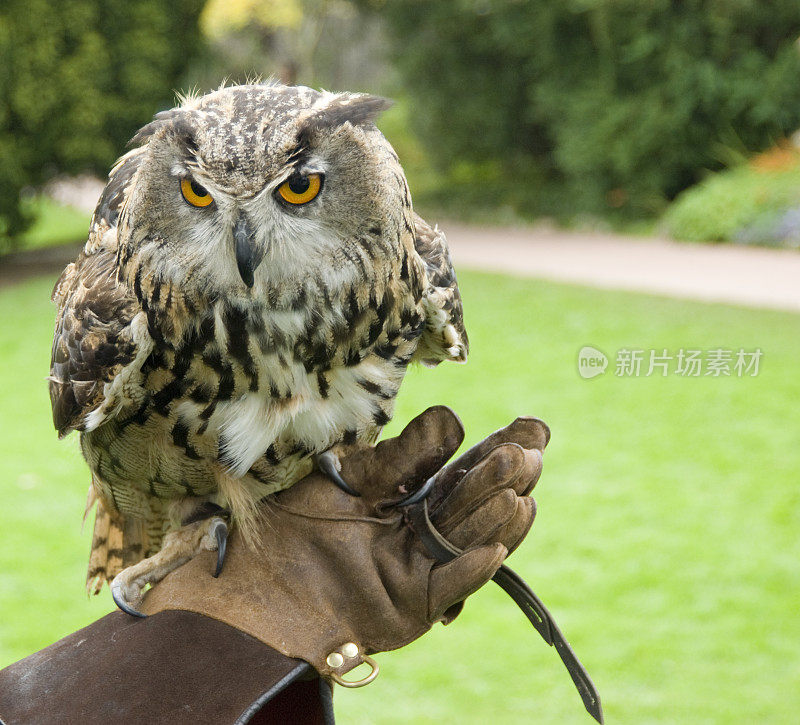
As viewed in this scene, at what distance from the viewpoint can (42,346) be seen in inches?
375

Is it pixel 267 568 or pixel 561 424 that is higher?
pixel 267 568

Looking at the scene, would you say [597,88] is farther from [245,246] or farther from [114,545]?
[245,246]

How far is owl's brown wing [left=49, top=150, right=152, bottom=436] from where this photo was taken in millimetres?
2168

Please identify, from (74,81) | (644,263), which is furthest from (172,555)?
(644,263)

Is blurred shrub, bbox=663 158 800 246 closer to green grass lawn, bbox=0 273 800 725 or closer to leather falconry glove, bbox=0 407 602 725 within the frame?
green grass lawn, bbox=0 273 800 725

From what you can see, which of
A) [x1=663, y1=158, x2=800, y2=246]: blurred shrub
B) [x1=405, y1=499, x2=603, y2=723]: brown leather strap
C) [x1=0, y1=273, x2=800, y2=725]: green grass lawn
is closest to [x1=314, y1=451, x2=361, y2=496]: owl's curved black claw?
[x1=405, y1=499, x2=603, y2=723]: brown leather strap

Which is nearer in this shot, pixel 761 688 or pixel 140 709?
pixel 140 709

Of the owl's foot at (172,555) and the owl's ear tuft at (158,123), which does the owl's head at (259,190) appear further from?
the owl's foot at (172,555)

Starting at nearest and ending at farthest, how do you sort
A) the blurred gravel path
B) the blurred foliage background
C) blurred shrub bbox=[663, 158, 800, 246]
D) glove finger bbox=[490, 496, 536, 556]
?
glove finger bbox=[490, 496, 536, 556] → the blurred gravel path → the blurred foliage background → blurred shrub bbox=[663, 158, 800, 246]

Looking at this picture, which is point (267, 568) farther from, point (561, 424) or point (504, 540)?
point (561, 424)

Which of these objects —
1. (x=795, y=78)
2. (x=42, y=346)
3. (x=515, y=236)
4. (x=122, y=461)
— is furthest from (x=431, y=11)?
(x=122, y=461)

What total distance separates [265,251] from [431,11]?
14606mm

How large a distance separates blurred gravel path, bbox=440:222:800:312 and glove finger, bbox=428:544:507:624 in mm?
7919

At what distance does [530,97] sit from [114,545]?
1372 centimetres
